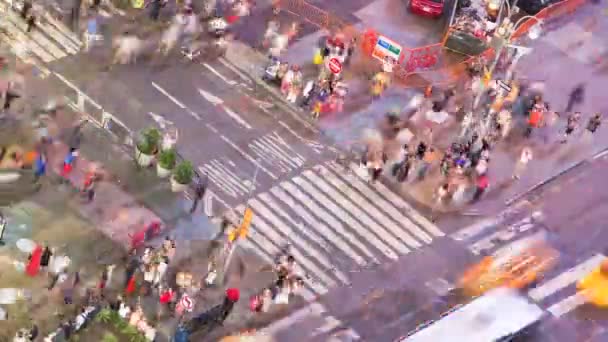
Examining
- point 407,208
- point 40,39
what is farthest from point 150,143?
point 407,208

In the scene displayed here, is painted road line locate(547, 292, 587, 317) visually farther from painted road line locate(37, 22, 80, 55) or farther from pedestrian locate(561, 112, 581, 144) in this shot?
painted road line locate(37, 22, 80, 55)

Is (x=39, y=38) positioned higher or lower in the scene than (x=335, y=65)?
lower

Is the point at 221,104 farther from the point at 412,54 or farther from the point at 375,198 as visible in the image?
the point at 412,54

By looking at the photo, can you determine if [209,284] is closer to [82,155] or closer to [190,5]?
[82,155]

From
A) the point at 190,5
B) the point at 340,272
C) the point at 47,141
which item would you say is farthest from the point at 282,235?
the point at 190,5

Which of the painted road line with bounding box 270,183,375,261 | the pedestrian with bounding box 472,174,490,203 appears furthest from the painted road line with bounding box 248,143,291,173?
the pedestrian with bounding box 472,174,490,203

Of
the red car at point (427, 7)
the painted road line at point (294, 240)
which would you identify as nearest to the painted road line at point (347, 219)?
the painted road line at point (294, 240)
